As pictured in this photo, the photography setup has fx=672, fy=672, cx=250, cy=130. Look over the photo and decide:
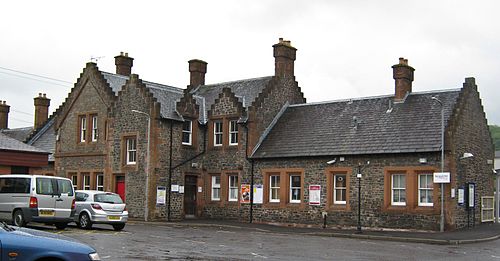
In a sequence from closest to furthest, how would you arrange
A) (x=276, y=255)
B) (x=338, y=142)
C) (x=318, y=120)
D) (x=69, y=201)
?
1. (x=276, y=255)
2. (x=69, y=201)
3. (x=338, y=142)
4. (x=318, y=120)

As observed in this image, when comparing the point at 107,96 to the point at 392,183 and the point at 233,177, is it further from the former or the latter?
the point at 392,183

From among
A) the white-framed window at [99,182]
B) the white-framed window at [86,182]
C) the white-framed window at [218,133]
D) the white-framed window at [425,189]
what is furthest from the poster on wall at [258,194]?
the white-framed window at [86,182]

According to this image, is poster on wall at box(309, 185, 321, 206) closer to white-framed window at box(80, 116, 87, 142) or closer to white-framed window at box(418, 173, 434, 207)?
white-framed window at box(418, 173, 434, 207)

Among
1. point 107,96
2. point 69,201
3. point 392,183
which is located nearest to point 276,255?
point 69,201

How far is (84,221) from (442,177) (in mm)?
15442

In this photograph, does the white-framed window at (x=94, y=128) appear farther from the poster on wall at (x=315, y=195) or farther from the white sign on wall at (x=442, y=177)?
the white sign on wall at (x=442, y=177)

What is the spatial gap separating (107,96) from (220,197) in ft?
31.2

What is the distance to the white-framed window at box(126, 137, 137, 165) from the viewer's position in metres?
39.3

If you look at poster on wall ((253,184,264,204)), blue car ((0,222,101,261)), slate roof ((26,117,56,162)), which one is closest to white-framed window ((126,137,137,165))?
poster on wall ((253,184,264,204))

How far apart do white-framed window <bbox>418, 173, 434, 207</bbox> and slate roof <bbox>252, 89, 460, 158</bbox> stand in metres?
1.36

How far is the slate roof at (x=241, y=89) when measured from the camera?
40500 mm

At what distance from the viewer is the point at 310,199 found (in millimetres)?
Result: 34688

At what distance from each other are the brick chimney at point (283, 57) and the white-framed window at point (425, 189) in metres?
12.5

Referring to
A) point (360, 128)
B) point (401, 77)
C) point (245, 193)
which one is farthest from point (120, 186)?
point (401, 77)
